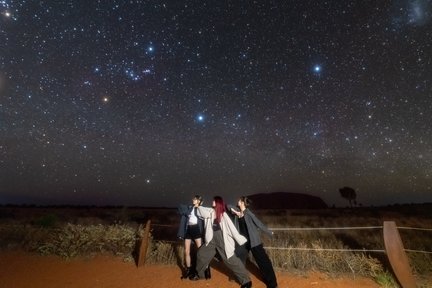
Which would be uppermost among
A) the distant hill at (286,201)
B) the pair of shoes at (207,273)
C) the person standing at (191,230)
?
the person standing at (191,230)

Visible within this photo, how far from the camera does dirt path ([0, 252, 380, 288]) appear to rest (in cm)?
699

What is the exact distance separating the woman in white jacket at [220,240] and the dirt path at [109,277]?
19.5 inches

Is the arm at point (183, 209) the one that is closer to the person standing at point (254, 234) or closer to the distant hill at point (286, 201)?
the person standing at point (254, 234)

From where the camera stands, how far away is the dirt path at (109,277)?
22.9ft

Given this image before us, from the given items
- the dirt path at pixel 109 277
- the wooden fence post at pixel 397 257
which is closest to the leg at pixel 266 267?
the dirt path at pixel 109 277

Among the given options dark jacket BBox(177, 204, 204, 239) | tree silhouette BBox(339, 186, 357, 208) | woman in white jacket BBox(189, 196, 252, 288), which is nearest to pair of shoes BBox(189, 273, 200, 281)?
woman in white jacket BBox(189, 196, 252, 288)

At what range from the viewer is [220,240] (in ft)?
22.9

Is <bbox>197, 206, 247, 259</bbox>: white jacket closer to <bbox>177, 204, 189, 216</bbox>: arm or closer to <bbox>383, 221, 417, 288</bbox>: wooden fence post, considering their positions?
<bbox>177, 204, 189, 216</bbox>: arm

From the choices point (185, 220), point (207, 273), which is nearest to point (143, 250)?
point (185, 220)

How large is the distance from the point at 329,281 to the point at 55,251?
860 centimetres

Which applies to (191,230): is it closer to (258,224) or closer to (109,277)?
(258,224)

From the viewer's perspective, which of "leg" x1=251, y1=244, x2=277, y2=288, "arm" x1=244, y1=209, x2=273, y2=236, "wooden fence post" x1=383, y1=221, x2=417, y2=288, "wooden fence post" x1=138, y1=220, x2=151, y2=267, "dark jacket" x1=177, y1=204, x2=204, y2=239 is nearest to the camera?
"wooden fence post" x1=383, y1=221, x2=417, y2=288

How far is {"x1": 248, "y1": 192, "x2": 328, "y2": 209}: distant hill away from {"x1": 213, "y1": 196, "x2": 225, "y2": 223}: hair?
435 feet

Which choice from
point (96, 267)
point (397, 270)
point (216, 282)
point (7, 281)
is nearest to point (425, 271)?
point (397, 270)
